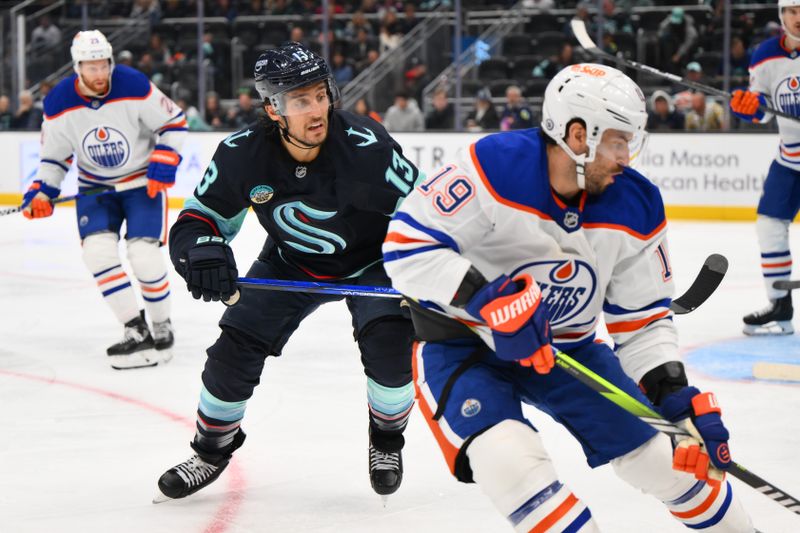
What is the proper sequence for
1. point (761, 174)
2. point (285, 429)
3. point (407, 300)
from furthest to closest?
point (761, 174)
point (285, 429)
point (407, 300)

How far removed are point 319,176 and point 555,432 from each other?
4.20 ft

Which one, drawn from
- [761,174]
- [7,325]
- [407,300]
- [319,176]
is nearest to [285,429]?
[319,176]

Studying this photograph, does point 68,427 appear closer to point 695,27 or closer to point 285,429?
point 285,429

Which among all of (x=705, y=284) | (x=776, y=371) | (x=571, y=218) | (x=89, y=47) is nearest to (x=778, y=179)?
(x=776, y=371)

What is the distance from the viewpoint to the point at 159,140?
4.80 meters

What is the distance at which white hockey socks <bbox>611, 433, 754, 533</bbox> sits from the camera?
2139mm

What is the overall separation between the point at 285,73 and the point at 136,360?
7.12ft

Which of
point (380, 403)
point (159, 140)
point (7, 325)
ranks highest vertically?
point (159, 140)

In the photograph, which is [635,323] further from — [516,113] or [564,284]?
[516,113]

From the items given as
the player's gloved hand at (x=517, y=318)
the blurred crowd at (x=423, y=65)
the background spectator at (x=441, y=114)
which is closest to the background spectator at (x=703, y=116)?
the blurred crowd at (x=423, y=65)

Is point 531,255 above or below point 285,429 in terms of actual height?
above

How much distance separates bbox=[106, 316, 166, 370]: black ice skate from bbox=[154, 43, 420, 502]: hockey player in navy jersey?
1691mm

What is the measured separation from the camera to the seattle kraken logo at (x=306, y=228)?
2.83 m

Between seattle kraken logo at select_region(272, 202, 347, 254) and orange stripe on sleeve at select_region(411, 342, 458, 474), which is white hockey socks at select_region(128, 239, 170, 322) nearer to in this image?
seattle kraken logo at select_region(272, 202, 347, 254)
